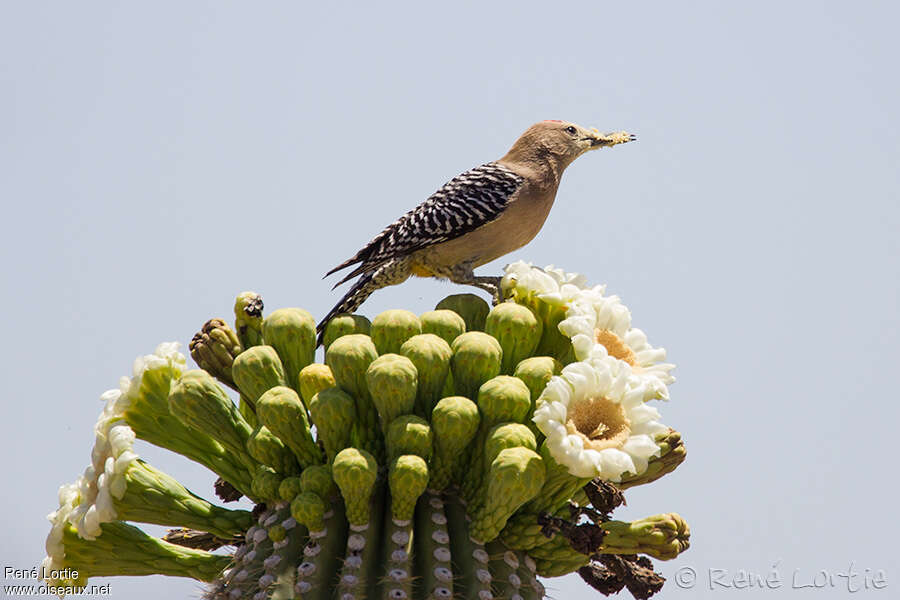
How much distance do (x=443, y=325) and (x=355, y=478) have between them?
3.57ft

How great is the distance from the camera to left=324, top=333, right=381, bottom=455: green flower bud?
201 inches

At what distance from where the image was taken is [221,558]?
5.65 meters

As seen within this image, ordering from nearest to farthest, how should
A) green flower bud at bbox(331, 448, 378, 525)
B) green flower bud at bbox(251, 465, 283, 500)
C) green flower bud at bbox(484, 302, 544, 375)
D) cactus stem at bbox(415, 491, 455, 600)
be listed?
cactus stem at bbox(415, 491, 455, 600) < green flower bud at bbox(331, 448, 378, 525) < green flower bud at bbox(251, 465, 283, 500) < green flower bud at bbox(484, 302, 544, 375)

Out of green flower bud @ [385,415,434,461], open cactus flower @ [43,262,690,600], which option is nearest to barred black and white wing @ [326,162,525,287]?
open cactus flower @ [43,262,690,600]

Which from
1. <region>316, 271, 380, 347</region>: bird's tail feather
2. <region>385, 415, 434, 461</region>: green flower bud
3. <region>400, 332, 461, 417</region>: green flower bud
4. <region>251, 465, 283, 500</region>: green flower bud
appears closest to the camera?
<region>385, 415, 434, 461</region>: green flower bud

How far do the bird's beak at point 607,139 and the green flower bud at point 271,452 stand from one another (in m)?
4.33

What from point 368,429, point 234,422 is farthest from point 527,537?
point 234,422

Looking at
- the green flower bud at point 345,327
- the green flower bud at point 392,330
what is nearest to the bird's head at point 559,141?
the green flower bud at point 345,327

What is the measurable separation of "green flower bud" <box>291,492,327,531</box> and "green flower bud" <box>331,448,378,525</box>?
125mm

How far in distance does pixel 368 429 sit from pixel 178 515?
1155mm

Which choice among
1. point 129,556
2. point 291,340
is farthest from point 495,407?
point 129,556

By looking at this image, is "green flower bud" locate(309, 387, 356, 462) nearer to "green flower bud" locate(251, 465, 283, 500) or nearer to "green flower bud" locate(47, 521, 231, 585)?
"green flower bud" locate(251, 465, 283, 500)

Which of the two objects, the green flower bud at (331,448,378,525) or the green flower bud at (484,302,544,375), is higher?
the green flower bud at (484,302,544,375)

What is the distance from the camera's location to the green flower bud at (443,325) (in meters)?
5.45
